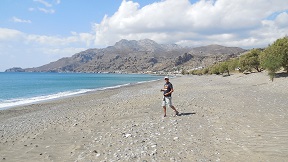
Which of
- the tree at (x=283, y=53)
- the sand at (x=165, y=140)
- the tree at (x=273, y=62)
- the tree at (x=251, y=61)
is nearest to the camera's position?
the sand at (x=165, y=140)

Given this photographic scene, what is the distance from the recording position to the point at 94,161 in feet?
29.7

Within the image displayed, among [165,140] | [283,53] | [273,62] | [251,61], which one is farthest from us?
[251,61]

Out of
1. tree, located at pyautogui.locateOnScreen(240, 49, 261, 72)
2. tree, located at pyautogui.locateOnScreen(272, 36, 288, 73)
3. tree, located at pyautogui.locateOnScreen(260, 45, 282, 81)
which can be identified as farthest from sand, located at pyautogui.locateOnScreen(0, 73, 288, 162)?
→ tree, located at pyautogui.locateOnScreen(240, 49, 261, 72)

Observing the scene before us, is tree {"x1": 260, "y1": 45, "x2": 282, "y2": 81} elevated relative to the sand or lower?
elevated

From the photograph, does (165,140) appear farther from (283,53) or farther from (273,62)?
(283,53)

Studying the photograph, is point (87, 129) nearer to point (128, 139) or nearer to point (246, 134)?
point (128, 139)

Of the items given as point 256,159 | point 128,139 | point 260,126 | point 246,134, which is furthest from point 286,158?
point 128,139

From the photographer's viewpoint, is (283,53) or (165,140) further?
(283,53)

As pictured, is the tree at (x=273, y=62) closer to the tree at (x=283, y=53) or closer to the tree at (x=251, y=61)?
the tree at (x=283, y=53)

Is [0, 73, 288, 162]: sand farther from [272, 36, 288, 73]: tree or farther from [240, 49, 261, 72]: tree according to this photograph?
[240, 49, 261, 72]: tree

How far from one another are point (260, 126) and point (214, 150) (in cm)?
466

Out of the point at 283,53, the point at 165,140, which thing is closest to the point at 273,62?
the point at 283,53

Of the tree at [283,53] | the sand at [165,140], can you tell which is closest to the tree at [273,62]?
the tree at [283,53]

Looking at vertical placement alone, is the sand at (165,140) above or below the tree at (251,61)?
below
